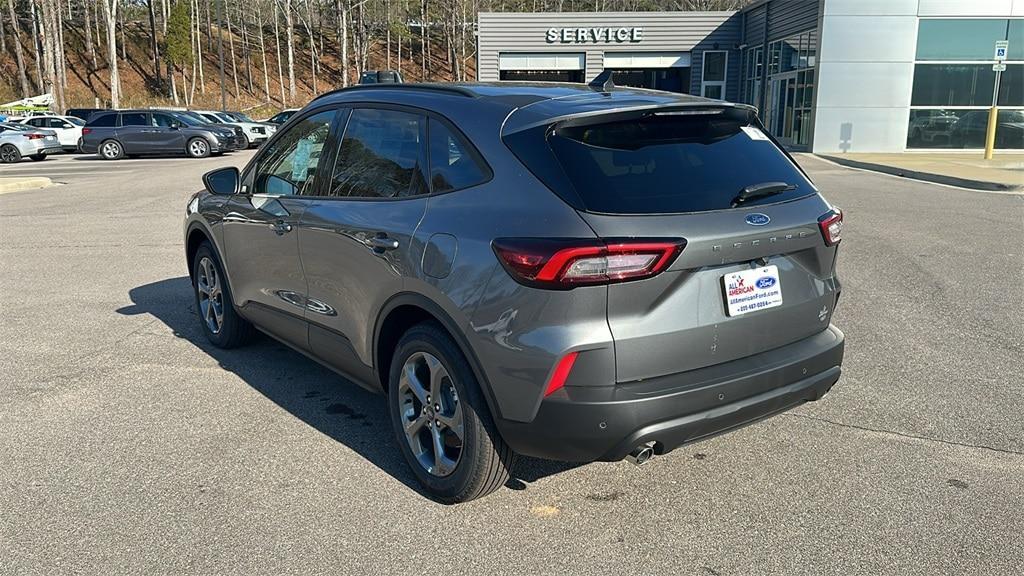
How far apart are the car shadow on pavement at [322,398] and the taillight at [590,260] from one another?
3.93ft

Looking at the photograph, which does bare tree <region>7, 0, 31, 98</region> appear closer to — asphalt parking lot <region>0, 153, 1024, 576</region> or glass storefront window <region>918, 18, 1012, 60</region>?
glass storefront window <region>918, 18, 1012, 60</region>

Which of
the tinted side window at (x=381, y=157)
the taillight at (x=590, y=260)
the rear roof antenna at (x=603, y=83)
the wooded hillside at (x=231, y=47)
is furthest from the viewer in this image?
the wooded hillside at (x=231, y=47)

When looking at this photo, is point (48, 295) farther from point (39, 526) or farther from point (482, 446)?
point (482, 446)

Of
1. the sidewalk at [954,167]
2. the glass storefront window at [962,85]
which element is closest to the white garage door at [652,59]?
the glass storefront window at [962,85]

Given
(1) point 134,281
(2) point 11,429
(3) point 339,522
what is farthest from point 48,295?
(3) point 339,522

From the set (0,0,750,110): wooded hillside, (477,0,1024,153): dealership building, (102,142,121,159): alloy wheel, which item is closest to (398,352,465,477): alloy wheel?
(477,0,1024,153): dealership building

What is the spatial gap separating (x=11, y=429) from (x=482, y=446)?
2.75m

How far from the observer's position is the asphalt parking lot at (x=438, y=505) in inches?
120

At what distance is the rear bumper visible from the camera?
2877mm

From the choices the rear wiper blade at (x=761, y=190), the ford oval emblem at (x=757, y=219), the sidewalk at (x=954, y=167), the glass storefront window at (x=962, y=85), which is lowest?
the sidewalk at (x=954, y=167)

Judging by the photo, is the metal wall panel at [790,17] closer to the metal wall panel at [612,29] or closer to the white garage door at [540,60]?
the metal wall panel at [612,29]

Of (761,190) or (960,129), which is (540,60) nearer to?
(960,129)

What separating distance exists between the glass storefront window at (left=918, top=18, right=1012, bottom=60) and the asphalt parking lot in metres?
22.8

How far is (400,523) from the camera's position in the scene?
3283 millimetres
